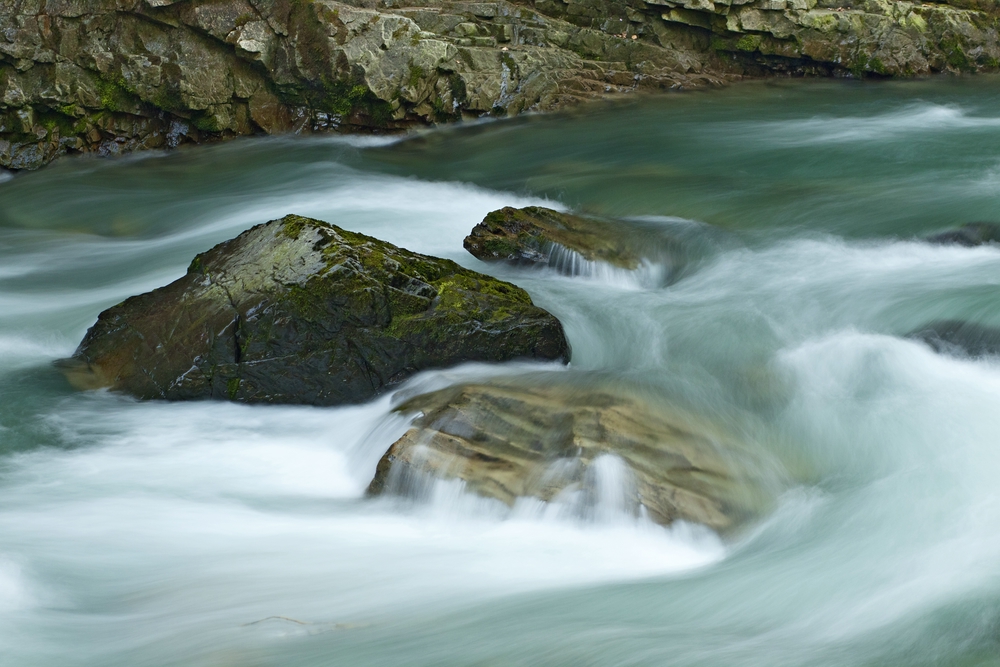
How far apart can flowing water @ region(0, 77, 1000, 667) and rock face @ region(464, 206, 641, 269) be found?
16 cm

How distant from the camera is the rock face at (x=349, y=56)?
1194 cm

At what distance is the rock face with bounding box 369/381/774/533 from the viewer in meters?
4.71

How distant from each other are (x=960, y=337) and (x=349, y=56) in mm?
8491

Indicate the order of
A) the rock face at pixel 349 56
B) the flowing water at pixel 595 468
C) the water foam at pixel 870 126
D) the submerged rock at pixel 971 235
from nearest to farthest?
the flowing water at pixel 595 468, the submerged rock at pixel 971 235, the water foam at pixel 870 126, the rock face at pixel 349 56

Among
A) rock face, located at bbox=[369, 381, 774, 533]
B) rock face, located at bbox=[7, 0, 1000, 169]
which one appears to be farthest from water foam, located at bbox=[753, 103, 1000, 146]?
rock face, located at bbox=[369, 381, 774, 533]

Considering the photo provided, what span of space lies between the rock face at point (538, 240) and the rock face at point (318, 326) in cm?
174

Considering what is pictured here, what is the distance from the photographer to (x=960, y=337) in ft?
21.0

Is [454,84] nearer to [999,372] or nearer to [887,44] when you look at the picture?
[887,44]

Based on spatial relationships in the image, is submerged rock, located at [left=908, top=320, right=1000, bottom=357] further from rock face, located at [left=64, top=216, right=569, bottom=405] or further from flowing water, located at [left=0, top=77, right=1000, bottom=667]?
rock face, located at [left=64, top=216, right=569, bottom=405]

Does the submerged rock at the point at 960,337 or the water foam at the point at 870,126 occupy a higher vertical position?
the water foam at the point at 870,126

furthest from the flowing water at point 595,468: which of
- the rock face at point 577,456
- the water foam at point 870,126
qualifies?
the water foam at point 870,126

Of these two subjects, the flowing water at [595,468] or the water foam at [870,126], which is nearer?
the flowing water at [595,468]

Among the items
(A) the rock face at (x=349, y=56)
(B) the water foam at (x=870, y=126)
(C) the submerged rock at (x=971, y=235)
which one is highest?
(A) the rock face at (x=349, y=56)

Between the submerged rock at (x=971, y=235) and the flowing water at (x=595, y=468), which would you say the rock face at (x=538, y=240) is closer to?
the flowing water at (x=595, y=468)
